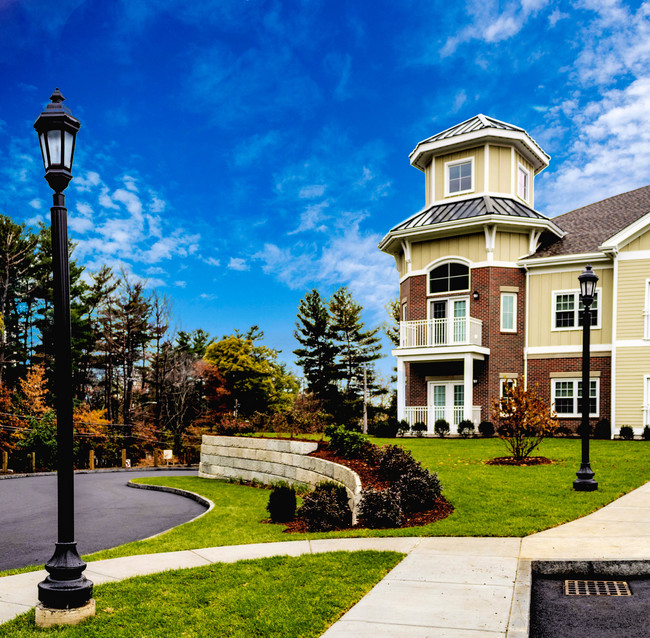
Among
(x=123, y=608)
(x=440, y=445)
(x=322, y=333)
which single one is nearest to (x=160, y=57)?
(x=440, y=445)

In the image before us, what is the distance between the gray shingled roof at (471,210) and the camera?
26.2 meters

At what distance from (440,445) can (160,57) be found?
57.4ft

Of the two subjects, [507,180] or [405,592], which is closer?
[405,592]

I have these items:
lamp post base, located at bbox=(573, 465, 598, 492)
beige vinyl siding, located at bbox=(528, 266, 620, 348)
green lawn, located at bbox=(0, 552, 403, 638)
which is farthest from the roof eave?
green lawn, located at bbox=(0, 552, 403, 638)

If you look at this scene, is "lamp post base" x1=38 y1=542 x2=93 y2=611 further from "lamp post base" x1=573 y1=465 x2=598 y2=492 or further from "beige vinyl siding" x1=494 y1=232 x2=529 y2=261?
"beige vinyl siding" x1=494 y1=232 x2=529 y2=261

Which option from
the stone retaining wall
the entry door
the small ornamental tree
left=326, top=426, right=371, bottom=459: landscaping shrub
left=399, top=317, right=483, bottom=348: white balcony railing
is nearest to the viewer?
the stone retaining wall

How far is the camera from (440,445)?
69.6 feet

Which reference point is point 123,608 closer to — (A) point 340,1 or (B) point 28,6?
(B) point 28,6

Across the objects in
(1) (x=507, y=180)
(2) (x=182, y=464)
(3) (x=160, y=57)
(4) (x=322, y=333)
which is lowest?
(2) (x=182, y=464)

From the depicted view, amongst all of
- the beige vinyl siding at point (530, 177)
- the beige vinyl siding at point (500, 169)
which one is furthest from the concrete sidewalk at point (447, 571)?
the beige vinyl siding at point (530, 177)

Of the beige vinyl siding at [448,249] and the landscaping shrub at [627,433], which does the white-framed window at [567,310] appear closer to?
the beige vinyl siding at [448,249]

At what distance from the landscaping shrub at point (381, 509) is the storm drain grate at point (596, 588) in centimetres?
333

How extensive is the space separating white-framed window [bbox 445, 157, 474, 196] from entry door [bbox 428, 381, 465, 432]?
889 cm

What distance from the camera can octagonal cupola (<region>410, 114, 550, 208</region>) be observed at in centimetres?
2736
